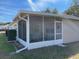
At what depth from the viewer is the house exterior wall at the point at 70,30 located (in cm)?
1194

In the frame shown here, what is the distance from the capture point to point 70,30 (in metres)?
12.5

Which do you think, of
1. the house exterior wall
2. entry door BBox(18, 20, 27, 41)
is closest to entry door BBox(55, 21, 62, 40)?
the house exterior wall

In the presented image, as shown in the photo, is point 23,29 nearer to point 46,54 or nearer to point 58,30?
point 58,30

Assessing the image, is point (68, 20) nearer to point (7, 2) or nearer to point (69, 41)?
point (69, 41)

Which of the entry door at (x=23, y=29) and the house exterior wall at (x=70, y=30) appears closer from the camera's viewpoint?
the entry door at (x=23, y=29)

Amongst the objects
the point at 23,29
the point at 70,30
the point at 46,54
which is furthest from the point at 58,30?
the point at 46,54

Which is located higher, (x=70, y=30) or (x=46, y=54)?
(x=70, y=30)

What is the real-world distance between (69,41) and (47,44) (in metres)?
3.07

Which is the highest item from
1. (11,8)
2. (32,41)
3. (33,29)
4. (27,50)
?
(11,8)

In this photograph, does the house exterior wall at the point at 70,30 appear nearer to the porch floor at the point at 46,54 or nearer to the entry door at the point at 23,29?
the porch floor at the point at 46,54

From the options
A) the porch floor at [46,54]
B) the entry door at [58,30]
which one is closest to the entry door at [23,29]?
the porch floor at [46,54]

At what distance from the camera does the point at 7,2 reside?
22.4m

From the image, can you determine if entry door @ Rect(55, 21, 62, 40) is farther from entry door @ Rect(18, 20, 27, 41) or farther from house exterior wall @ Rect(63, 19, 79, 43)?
entry door @ Rect(18, 20, 27, 41)

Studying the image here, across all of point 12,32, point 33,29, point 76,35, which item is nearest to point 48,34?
point 33,29
